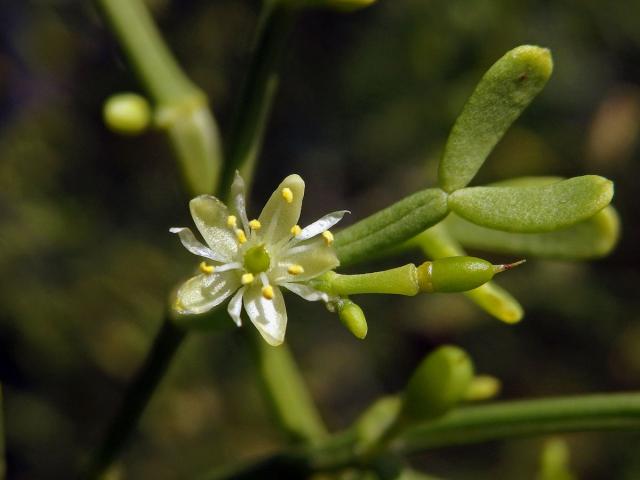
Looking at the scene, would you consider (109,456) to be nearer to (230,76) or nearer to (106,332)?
(106,332)

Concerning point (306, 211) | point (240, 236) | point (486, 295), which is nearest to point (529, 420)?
point (486, 295)

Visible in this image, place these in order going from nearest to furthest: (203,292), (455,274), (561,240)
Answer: (455,274), (203,292), (561,240)

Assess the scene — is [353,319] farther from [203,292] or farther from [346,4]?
[346,4]

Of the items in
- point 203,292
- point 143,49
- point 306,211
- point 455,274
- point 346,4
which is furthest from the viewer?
point 306,211

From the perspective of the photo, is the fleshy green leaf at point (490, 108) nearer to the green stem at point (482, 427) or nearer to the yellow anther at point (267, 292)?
the yellow anther at point (267, 292)

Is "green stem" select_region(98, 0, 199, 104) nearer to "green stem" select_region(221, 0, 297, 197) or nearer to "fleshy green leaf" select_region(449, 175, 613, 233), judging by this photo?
"green stem" select_region(221, 0, 297, 197)
